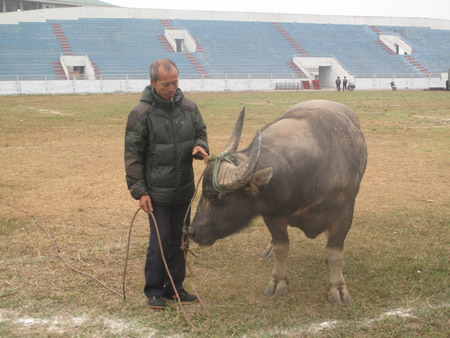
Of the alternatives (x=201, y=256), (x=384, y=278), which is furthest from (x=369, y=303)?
(x=201, y=256)

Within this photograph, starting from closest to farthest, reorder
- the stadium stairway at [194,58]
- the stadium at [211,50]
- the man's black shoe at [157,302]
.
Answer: the man's black shoe at [157,302]
the stadium at [211,50]
the stadium stairway at [194,58]

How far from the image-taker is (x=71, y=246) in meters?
5.57

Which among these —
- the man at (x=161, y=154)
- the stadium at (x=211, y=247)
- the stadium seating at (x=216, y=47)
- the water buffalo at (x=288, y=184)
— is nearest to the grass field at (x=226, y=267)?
the stadium at (x=211, y=247)

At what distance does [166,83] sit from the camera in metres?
3.83

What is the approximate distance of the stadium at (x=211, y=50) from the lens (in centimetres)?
3900

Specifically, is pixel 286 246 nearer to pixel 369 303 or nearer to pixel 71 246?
pixel 369 303

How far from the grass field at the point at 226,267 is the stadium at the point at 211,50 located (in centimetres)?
3012

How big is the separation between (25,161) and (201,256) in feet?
21.3

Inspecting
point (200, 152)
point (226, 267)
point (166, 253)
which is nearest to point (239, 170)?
point (200, 152)

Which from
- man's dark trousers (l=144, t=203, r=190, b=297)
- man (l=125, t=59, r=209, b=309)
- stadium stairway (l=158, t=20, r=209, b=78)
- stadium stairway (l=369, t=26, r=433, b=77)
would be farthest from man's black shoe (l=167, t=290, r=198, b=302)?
stadium stairway (l=369, t=26, r=433, b=77)

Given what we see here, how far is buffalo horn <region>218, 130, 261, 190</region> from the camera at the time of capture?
11.4ft

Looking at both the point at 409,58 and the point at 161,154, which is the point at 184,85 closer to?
the point at 409,58

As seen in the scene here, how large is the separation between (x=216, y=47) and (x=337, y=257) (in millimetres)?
44461

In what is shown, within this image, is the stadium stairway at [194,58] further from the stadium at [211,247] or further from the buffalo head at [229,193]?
the buffalo head at [229,193]
